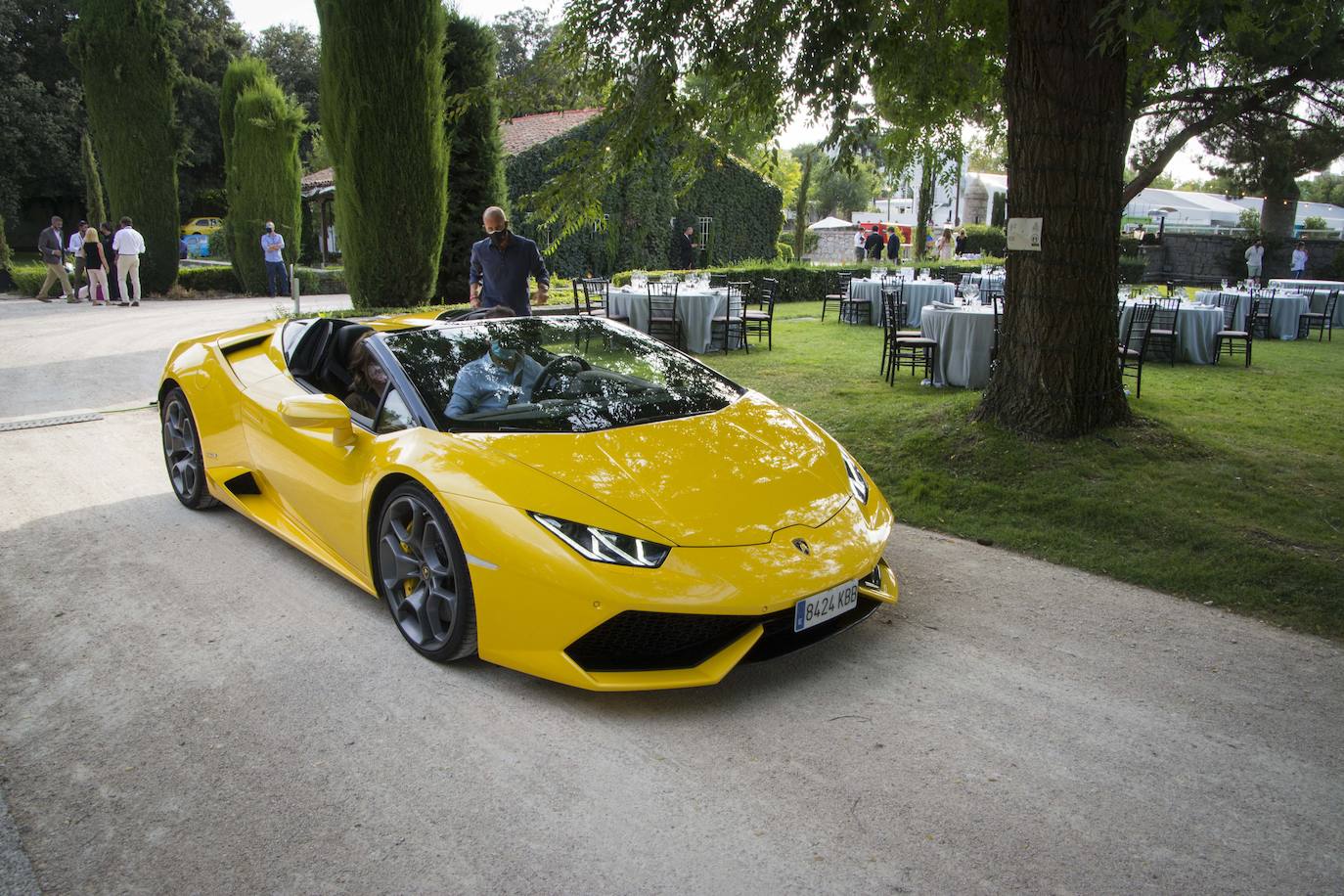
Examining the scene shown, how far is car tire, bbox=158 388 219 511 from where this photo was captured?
546cm

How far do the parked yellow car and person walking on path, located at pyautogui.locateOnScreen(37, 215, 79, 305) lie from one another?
820 inches

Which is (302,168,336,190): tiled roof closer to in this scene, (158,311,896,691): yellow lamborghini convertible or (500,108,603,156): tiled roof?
(500,108,603,156): tiled roof

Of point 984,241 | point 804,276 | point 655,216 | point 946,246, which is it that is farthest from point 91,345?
point 984,241

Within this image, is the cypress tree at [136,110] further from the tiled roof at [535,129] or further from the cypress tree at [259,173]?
the tiled roof at [535,129]

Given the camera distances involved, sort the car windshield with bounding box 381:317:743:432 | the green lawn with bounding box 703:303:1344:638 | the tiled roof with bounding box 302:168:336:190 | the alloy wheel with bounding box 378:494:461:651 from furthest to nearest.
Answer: the tiled roof with bounding box 302:168:336:190 < the green lawn with bounding box 703:303:1344:638 < the car windshield with bounding box 381:317:743:432 < the alloy wheel with bounding box 378:494:461:651

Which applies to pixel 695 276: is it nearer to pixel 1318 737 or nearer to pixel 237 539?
pixel 237 539

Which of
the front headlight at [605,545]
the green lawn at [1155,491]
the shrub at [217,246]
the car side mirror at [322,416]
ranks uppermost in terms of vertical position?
the shrub at [217,246]

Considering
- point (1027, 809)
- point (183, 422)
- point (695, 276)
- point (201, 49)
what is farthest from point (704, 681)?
point (201, 49)

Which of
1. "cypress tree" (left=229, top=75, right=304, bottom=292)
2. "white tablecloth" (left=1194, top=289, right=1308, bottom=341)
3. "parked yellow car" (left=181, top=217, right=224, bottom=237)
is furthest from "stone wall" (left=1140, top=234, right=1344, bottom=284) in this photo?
"parked yellow car" (left=181, top=217, right=224, bottom=237)

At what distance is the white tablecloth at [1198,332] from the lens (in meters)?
13.1

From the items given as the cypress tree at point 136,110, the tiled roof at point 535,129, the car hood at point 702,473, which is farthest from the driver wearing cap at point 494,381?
the cypress tree at point 136,110

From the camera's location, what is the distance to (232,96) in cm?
2416

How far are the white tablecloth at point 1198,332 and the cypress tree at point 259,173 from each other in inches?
793

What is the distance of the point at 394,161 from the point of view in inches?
523
